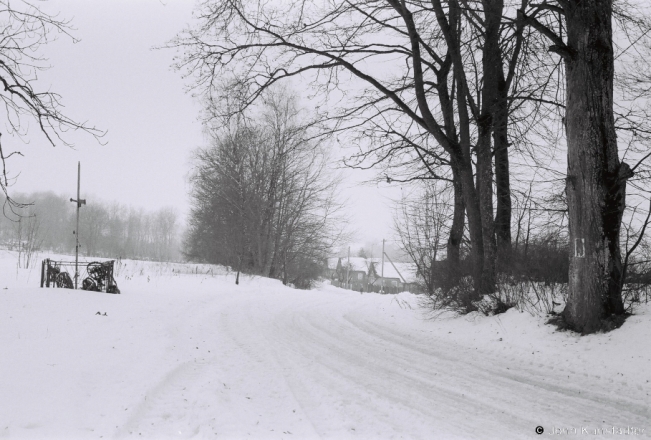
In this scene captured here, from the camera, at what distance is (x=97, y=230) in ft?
225

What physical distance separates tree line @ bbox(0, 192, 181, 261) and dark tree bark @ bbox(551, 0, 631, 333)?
1836 cm

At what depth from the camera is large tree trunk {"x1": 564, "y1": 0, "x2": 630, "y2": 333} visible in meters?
5.86

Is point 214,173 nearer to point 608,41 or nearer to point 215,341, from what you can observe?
point 215,341

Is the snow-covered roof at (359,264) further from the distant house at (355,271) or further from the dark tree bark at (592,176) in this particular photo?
the dark tree bark at (592,176)

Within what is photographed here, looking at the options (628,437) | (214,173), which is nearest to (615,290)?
(628,437)

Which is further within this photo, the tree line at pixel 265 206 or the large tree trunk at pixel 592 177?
the tree line at pixel 265 206

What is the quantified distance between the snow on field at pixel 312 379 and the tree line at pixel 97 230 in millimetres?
13747

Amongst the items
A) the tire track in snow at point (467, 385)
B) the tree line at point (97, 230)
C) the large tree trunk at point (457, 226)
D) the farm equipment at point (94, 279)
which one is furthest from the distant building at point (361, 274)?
the tire track in snow at point (467, 385)

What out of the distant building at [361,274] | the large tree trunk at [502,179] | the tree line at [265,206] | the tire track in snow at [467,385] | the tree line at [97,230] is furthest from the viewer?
the distant building at [361,274]

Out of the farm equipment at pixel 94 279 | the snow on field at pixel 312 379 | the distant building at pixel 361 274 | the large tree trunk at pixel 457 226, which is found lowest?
the distant building at pixel 361 274

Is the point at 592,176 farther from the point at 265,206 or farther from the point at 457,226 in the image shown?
the point at 265,206

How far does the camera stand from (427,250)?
37.1ft

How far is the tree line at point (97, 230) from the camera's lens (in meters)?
52.9

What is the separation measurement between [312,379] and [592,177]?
4.61 meters
